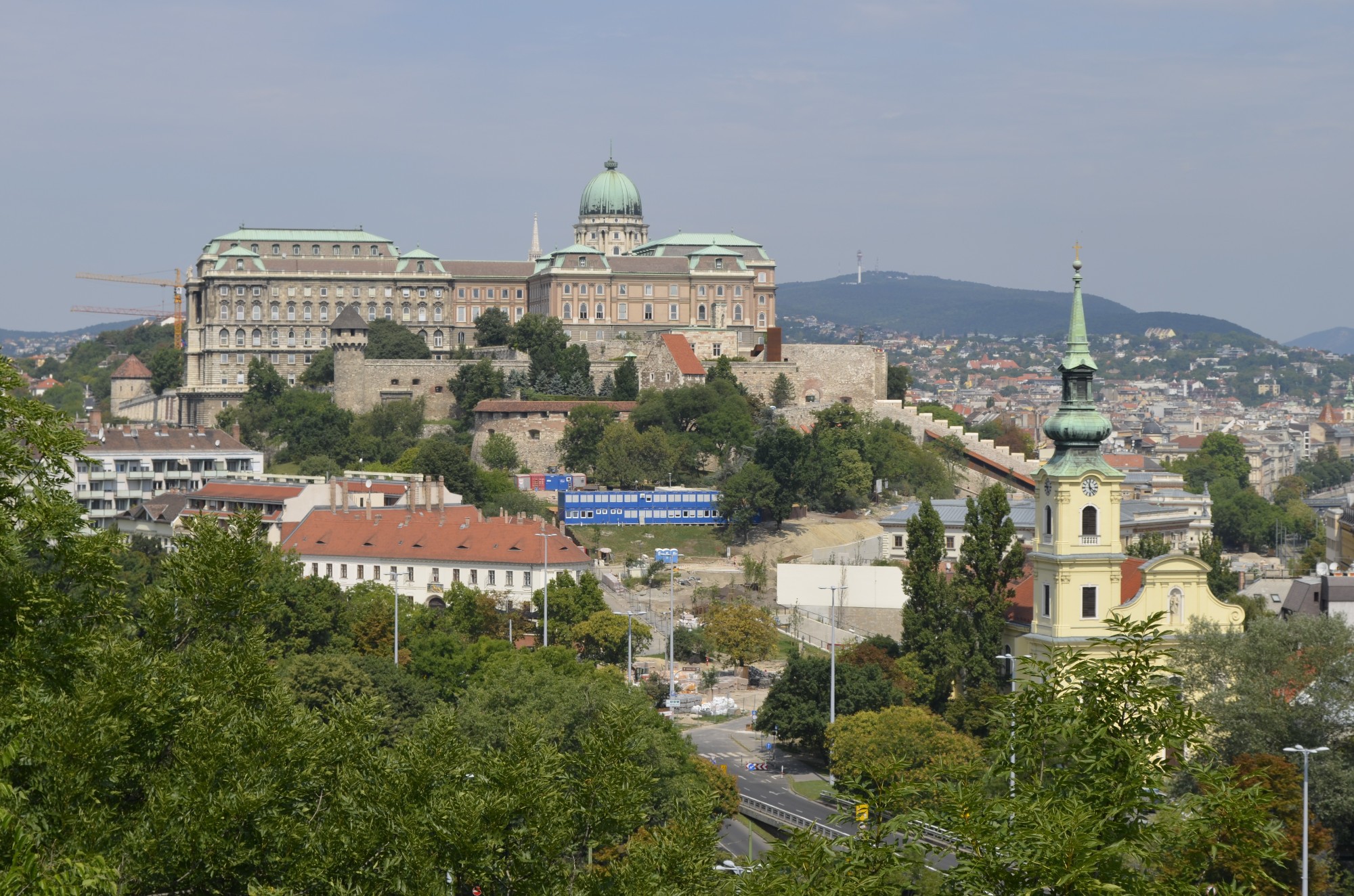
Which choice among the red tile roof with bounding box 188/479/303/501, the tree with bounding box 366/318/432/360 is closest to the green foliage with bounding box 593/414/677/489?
the red tile roof with bounding box 188/479/303/501

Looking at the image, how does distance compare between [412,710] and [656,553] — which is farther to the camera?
[656,553]

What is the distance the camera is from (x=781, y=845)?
2652 cm

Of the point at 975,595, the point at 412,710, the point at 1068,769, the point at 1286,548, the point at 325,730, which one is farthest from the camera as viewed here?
the point at 1286,548

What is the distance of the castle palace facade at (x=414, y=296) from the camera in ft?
481

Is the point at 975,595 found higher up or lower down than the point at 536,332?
lower down

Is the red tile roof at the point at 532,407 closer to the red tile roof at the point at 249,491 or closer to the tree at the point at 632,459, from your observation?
the tree at the point at 632,459

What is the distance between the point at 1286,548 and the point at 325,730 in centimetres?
12603

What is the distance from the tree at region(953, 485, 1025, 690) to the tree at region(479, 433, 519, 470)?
50.8 metres

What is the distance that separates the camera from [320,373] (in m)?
138

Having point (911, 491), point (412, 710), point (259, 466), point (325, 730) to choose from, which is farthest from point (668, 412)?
point (325, 730)

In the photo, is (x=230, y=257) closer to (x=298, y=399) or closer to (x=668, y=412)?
(x=298, y=399)

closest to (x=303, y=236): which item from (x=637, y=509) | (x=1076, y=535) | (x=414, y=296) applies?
(x=414, y=296)

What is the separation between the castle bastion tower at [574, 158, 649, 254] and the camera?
175125mm

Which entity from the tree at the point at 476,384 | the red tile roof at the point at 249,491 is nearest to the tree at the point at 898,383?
A: the tree at the point at 476,384
